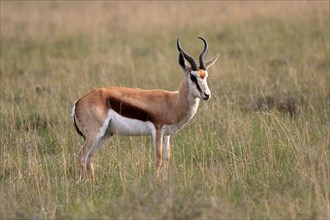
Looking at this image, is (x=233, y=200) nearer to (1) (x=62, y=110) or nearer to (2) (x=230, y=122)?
(2) (x=230, y=122)

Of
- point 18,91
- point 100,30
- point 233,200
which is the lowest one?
point 233,200

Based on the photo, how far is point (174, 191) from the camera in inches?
239

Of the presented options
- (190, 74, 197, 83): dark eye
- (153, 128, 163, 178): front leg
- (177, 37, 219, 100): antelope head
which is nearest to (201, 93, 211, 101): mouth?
(177, 37, 219, 100): antelope head

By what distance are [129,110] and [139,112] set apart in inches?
4.2

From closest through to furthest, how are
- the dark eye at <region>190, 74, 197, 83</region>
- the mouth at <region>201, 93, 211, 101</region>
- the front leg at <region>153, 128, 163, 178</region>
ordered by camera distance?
the mouth at <region>201, 93, 211, 101</region>
the front leg at <region>153, 128, 163, 178</region>
the dark eye at <region>190, 74, 197, 83</region>

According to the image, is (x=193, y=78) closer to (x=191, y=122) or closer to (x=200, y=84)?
(x=200, y=84)

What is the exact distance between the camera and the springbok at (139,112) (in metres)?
7.26

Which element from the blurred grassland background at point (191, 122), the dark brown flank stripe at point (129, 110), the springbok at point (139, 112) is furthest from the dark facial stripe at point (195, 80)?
the blurred grassland background at point (191, 122)

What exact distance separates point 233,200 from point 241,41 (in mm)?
9200

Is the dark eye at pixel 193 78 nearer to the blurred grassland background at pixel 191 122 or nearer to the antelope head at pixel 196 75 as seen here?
the antelope head at pixel 196 75

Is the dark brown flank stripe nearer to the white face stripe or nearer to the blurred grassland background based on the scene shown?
the blurred grassland background

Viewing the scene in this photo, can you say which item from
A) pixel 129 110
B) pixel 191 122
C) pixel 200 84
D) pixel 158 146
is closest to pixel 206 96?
pixel 200 84

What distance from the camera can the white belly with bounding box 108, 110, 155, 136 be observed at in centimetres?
732

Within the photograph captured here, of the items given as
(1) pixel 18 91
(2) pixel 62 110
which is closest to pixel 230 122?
(2) pixel 62 110
